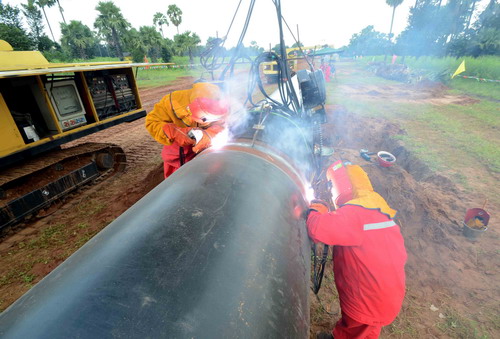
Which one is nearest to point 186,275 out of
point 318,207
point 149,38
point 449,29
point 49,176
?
point 318,207

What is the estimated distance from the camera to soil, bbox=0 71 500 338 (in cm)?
333

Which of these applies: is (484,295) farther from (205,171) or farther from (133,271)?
(133,271)

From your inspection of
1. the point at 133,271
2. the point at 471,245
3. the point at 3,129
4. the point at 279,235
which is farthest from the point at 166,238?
the point at 471,245

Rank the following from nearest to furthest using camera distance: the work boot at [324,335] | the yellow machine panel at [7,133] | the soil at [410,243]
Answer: the work boot at [324,335], the soil at [410,243], the yellow machine panel at [7,133]

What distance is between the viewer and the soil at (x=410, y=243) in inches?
131

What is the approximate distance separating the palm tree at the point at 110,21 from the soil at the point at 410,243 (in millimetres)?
41071

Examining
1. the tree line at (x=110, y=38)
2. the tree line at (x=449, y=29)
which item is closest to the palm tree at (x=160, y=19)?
the tree line at (x=110, y=38)

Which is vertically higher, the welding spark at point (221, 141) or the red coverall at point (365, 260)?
the welding spark at point (221, 141)

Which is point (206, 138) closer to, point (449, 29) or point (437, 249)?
point (437, 249)

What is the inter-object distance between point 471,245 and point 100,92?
851 centimetres

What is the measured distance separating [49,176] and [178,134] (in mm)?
3394

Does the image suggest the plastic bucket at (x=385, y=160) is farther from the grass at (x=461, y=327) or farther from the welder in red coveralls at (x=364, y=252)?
the welder in red coveralls at (x=364, y=252)

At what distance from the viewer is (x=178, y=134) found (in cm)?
396

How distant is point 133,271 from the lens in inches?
41.5
